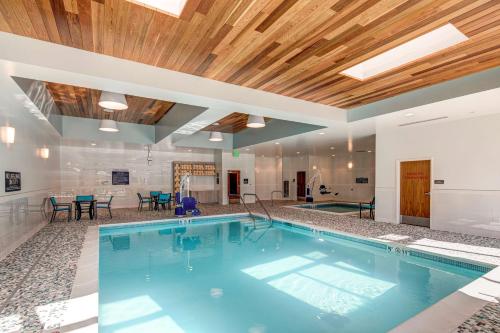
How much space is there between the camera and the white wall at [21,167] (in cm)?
427

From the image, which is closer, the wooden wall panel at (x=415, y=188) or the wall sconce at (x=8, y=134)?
the wall sconce at (x=8, y=134)

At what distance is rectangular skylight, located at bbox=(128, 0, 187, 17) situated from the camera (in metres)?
2.54

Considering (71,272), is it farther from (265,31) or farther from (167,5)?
(265,31)

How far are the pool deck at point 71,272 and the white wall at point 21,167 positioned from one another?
0.31 meters

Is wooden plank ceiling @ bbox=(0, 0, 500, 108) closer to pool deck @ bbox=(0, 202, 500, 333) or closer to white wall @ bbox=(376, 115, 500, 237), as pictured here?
white wall @ bbox=(376, 115, 500, 237)

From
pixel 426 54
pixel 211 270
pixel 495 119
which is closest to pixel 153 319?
pixel 211 270

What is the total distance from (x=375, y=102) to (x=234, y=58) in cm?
368

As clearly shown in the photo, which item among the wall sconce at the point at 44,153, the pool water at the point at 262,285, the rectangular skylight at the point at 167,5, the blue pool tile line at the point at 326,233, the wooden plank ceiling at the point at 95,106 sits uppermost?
the wooden plank ceiling at the point at 95,106

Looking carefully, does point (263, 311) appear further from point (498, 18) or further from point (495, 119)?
point (495, 119)

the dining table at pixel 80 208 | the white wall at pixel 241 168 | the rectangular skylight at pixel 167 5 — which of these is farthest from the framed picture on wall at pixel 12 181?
the white wall at pixel 241 168

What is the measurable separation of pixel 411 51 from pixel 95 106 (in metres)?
7.65

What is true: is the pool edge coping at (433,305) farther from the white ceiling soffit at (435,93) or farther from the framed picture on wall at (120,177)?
the framed picture on wall at (120,177)

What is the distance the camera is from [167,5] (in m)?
2.62

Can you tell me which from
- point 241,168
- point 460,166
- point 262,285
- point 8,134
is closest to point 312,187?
point 241,168
